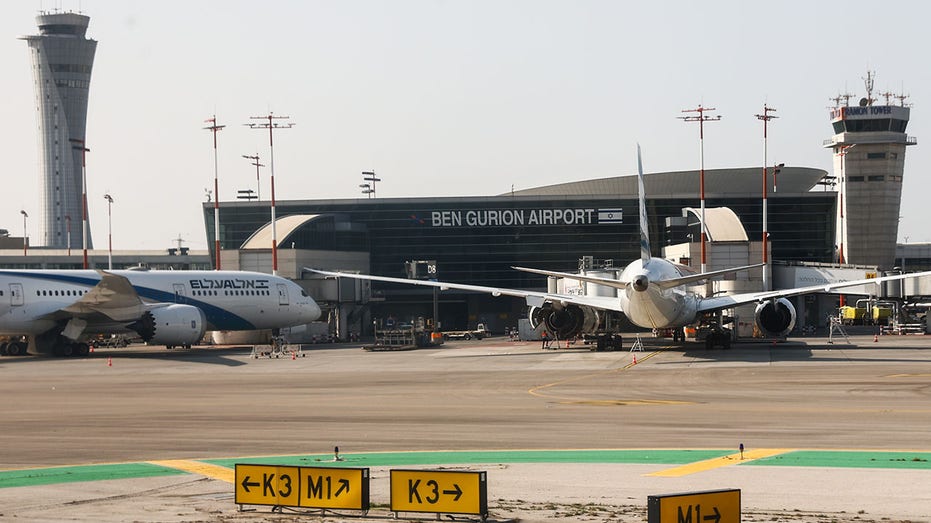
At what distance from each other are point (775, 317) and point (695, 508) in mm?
40886

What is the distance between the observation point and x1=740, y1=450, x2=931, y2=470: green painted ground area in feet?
59.0

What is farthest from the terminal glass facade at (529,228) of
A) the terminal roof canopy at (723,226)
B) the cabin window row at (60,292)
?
the cabin window row at (60,292)

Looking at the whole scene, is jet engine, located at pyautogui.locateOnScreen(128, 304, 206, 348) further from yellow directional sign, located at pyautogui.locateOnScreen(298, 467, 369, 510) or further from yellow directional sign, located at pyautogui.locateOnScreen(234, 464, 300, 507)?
yellow directional sign, located at pyautogui.locateOnScreen(298, 467, 369, 510)

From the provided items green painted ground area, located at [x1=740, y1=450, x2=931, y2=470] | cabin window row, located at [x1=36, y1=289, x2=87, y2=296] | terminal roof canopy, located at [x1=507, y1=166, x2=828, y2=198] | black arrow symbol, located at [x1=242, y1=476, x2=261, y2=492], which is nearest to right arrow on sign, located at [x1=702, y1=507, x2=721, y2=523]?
black arrow symbol, located at [x1=242, y1=476, x2=261, y2=492]

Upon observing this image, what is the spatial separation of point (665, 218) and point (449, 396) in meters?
66.7

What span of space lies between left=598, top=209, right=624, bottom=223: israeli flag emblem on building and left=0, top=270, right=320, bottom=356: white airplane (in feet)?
140

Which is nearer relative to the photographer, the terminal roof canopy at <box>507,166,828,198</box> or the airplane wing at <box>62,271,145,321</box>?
the airplane wing at <box>62,271,145,321</box>

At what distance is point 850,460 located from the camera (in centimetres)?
1853

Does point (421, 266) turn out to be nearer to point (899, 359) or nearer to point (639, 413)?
point (899, 359)

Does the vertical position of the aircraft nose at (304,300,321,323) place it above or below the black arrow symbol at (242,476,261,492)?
above

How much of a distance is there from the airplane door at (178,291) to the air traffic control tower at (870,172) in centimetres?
7609

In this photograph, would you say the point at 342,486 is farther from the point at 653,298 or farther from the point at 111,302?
the point at 111,302

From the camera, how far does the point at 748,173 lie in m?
111

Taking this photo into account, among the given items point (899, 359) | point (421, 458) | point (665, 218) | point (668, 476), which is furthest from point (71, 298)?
point (665, 218)
